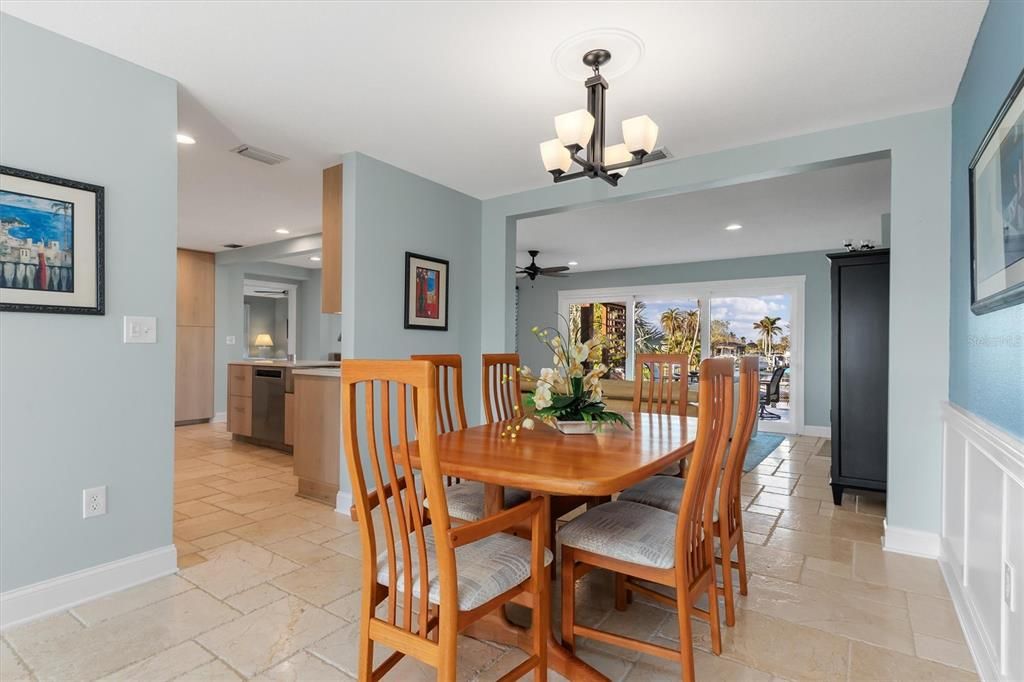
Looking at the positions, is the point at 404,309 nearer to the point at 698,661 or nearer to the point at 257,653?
the point at 257,653

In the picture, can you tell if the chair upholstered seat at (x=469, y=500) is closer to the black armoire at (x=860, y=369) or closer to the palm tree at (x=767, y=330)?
the black armoire at (x=860, y=369)

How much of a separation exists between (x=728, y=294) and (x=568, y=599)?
6878mm

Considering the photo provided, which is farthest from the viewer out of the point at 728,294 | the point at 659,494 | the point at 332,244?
the point at 728,294

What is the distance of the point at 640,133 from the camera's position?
222 centimetres

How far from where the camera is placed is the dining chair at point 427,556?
4.34 ft

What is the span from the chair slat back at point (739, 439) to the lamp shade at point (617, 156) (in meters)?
1.05

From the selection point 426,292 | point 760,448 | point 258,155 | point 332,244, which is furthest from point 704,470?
point 760,448

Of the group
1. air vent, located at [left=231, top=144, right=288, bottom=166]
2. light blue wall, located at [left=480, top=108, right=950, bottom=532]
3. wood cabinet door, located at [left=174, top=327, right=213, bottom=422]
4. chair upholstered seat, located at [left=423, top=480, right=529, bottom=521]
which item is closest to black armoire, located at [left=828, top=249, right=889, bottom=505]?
light blue wall, located at [left=480, top=108, right=950, bottom=532]

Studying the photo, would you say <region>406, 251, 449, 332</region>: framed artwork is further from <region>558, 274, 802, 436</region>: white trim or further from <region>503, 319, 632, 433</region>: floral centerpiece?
<region>558, 274, 802, 436</region>: white trim

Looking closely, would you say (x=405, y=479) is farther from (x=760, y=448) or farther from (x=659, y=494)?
(x=760, y=448)

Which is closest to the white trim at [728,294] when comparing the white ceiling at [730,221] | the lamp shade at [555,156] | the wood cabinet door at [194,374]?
the white ceiling at [730,221]

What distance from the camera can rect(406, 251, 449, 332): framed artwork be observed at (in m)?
3.93

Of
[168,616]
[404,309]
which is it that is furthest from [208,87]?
[168,616]

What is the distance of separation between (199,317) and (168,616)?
A: 19.5 ft
